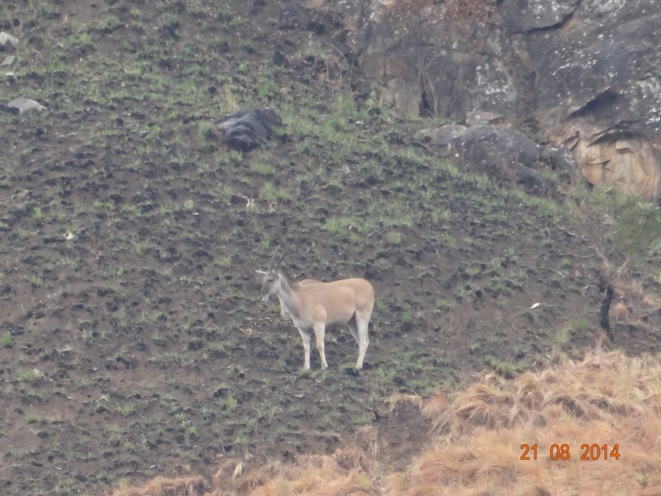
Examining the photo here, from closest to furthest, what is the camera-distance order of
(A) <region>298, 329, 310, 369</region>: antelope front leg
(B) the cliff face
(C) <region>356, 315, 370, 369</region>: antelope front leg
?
(A) <region>298, 329, 310, 369</region>: antelope front leg < (C) <region>356, 315, 370, 369</region>: antelope front leg < (B) the cliff face

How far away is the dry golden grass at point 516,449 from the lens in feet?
54.1

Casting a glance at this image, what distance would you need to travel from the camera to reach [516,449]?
17.3 metres

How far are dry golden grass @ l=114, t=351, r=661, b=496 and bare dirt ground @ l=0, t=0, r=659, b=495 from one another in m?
0.54

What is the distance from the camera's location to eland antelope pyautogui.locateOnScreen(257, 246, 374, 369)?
20.3m

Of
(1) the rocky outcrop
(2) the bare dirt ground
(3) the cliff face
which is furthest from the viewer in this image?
(3) the cliff face

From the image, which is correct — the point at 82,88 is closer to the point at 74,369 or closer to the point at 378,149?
the point at 378,149

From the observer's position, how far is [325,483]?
17266 millimetres

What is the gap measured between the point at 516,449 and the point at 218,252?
7675 mm

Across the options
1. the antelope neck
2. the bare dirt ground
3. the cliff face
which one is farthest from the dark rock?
the antelope neck

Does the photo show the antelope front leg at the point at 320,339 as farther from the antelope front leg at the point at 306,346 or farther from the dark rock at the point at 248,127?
the dark rock at the point at 248,127
